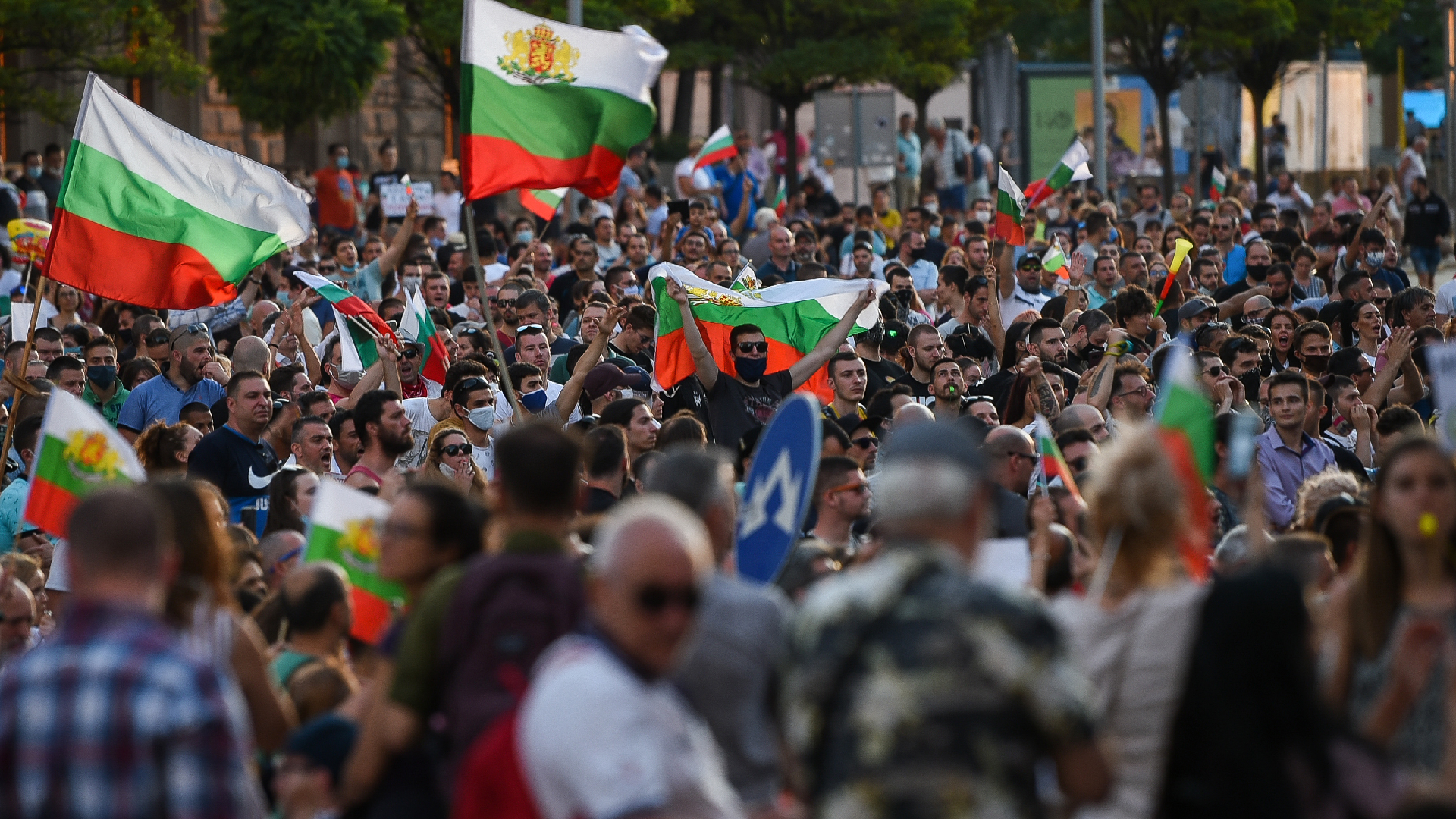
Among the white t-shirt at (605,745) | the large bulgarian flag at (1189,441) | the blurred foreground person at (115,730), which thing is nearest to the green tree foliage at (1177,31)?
the large bulgarian flag at (1189,441)

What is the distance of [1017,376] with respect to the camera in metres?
11.6

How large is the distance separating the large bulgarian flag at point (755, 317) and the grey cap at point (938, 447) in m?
7.88

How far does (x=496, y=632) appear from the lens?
4.55 meters

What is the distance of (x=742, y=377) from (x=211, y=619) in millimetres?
6956

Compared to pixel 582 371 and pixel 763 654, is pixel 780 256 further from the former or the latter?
pixel 763 654

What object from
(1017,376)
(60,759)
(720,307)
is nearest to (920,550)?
(60,759)

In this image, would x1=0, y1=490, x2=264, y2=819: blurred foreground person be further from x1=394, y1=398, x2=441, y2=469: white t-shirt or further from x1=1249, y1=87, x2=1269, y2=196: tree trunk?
x1=1249, y1=87, x2=1269, y2=196: tree trunk

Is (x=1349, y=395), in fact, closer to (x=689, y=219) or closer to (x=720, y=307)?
(x=720, y=307)

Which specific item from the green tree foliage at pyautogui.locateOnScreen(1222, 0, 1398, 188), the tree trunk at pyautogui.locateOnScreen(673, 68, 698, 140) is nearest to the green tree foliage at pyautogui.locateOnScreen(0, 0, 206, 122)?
the tree trunk at pyautogui.locateOnScreen(673, 68, 698, 140)

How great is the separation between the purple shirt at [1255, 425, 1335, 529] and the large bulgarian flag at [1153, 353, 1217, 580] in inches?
203

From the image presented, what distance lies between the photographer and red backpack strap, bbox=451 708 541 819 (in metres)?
4.26

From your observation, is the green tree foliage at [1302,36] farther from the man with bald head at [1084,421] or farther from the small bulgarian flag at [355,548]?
the small bulgarian flag at [355,548]

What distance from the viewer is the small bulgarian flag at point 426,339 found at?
1311cm

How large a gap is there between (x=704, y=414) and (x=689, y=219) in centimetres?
797
